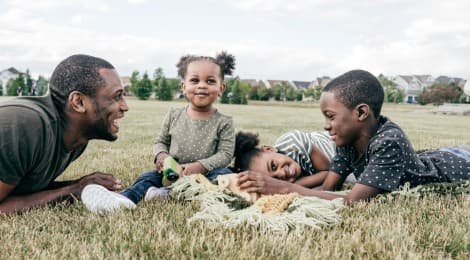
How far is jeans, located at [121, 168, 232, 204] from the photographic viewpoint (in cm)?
363

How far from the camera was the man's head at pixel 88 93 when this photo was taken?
3.31m

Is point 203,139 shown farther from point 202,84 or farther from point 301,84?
point 301,84

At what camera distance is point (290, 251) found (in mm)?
2230

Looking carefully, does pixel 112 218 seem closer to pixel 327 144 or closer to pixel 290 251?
pixel 290 251

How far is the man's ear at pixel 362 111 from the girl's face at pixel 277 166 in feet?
4.28

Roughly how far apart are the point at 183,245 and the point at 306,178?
2.58 metres

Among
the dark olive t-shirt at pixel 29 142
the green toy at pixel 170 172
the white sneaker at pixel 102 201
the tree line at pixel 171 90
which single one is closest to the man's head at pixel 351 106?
the green toy at pixel 170 172

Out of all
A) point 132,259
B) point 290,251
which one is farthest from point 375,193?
point 132,259

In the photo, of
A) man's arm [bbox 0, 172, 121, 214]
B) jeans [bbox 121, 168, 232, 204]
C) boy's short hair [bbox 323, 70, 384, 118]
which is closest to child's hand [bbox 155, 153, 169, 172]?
jeans [bbox 121, 168, 232, 204]

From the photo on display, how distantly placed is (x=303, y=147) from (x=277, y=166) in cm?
44

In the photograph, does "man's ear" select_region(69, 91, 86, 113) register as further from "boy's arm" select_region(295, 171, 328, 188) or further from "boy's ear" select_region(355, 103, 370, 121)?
"boy's arm" select_region(295, 171, 328, 188)

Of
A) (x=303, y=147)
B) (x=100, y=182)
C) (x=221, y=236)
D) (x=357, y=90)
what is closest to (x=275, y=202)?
(x=221, y=236)

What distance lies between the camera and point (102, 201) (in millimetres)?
3104

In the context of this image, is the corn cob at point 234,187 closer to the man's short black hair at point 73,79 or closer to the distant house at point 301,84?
the man's short black hair at point 73,79
